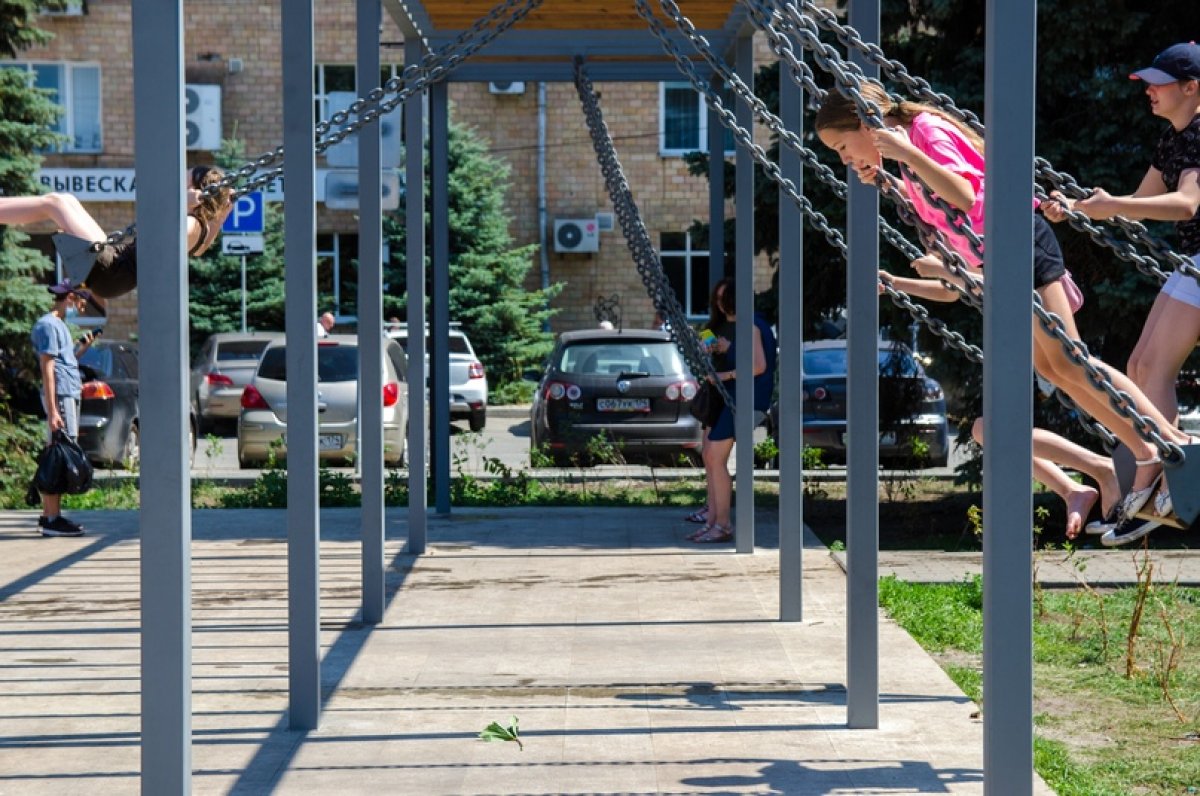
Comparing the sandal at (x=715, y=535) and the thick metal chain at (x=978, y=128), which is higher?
the thick metal chain at (x=978, y=128)

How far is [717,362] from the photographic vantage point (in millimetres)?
12023

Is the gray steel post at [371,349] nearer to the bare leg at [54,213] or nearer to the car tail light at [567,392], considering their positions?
the bare leg at [54,213]

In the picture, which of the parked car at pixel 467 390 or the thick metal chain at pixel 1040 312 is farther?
the parked car at pixel 467 390

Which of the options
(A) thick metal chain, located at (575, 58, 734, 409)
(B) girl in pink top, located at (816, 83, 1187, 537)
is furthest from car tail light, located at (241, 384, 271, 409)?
(B) girl in pink top, located at (816, 83, 1187, 537)

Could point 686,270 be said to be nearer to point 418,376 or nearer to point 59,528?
point 59,528

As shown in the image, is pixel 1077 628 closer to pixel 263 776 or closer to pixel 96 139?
pixel 263 776

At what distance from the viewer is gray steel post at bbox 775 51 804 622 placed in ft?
29.0

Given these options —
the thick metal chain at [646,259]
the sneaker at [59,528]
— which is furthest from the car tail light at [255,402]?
the thick metal chain at [646,259]

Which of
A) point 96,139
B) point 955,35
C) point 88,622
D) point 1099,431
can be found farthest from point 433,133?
point 96,139

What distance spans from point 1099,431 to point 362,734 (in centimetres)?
289

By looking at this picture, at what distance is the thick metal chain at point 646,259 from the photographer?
1093 cm

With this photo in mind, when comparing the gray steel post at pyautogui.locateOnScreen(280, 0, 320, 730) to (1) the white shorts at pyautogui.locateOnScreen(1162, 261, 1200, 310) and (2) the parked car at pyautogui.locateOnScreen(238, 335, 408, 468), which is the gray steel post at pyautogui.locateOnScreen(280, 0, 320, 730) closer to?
(1) the white shorts at pyautogui.locateOnScreen(1162, 261, 1200, 310)

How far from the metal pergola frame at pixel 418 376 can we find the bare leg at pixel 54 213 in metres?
0.75

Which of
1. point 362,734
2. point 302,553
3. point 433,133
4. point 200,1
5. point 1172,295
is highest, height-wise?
point 200,1
